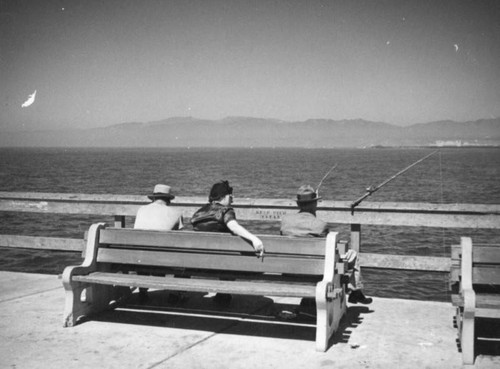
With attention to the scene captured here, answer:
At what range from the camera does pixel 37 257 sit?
19.0 meters

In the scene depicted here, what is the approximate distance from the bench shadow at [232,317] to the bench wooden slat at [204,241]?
76 centimetres

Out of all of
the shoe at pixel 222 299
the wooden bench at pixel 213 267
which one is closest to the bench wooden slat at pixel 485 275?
the wooden bench at pixel 213 267

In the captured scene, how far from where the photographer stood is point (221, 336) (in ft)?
16.7

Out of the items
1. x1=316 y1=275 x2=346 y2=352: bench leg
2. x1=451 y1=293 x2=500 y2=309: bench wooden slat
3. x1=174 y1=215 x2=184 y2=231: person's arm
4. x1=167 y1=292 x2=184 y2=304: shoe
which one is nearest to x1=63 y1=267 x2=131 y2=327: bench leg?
x1=167 y1=292 x2=184 y2=304: shoe

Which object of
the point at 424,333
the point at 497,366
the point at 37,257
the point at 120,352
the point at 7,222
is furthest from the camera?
the point at 7,222

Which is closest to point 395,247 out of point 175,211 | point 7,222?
point 175,211

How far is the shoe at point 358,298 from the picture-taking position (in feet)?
20.0

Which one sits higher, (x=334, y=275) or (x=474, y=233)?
(x=334, y=275)

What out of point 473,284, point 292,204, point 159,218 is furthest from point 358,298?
point 159,218

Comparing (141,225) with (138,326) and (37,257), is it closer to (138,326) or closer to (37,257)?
(138,326)

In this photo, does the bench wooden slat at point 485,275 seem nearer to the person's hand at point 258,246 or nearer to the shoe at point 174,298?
the person's hand at point 258,246

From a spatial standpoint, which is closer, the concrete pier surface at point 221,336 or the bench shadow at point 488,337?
the concrete pier surface at point 221,336

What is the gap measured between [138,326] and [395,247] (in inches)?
618

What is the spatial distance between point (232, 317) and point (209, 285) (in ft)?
2.97
